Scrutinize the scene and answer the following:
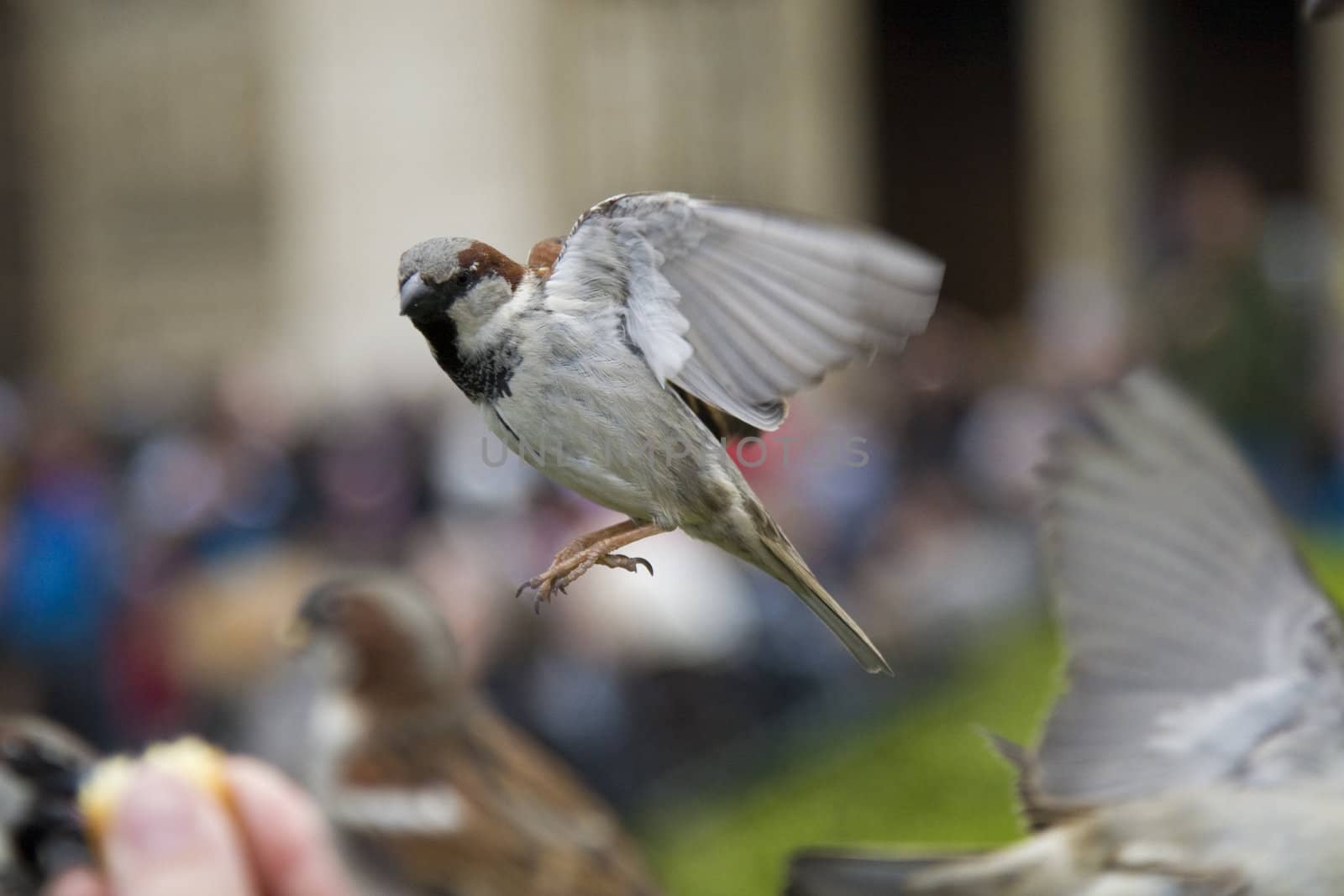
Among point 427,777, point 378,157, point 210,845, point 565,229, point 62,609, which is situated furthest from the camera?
point 378,157

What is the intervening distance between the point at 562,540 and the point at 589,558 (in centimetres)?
137

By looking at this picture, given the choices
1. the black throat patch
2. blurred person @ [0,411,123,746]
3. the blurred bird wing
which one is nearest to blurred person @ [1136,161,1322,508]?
blurred person @ [0,411,123,746]

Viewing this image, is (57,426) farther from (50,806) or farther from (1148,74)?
(1148,74)

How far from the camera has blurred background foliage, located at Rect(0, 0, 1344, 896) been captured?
5.29 metres

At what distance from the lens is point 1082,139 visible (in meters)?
17.4

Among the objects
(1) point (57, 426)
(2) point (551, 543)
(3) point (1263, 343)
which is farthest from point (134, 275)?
(2) point (551, 543)

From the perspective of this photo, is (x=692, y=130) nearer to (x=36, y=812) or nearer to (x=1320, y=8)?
(x=36, y=812)

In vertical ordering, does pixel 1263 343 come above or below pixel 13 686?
above

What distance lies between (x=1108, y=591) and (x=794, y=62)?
15.1 meters

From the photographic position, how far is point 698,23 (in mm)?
15422

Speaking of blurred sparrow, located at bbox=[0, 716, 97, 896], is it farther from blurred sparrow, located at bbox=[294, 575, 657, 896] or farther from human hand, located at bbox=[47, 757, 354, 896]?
blurred sparrow, located at bbox=[294, 575, 657, 896]

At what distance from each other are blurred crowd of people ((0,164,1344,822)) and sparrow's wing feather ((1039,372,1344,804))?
162mm

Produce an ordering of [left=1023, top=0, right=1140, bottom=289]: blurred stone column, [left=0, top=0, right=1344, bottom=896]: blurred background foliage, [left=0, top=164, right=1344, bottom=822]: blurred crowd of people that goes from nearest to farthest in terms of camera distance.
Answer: [left=0, top=164, right=1344, bottom=822]: blurred crowd of people < [left=0, top=0, right=1344, bottom=896]: blurred background foliage < [left=1023, top=0, right=1140, bottom=289]: blurred stone column

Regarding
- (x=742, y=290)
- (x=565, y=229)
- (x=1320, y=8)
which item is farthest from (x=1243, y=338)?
(x=742, y=290)
